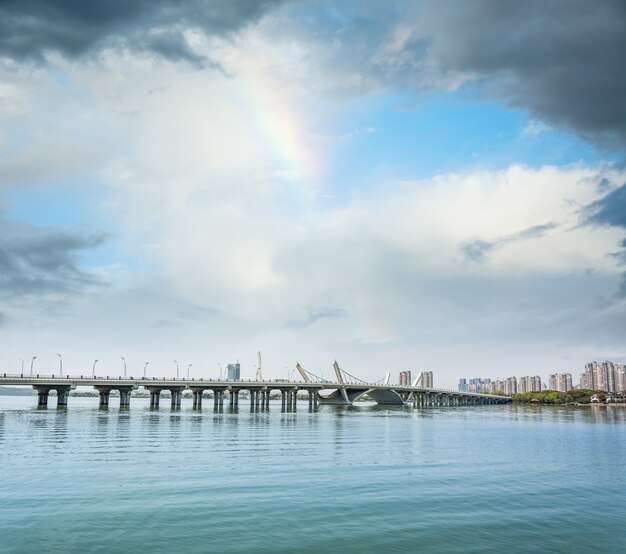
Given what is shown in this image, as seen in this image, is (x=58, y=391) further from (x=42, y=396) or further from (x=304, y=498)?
(x=304, y=498)

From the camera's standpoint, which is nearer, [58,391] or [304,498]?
[304,498]

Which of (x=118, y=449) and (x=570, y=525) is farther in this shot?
(x=118, y=449)

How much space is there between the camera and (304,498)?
120ft

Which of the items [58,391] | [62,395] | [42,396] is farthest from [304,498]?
[42,396]

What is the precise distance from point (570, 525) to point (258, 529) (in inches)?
729

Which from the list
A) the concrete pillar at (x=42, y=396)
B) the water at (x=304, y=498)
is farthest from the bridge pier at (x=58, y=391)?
the water at (x=304, y=498)

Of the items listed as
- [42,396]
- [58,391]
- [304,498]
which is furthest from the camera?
[42,396]

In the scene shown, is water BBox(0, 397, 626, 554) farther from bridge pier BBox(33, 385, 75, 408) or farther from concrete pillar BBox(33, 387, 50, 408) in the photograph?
concrete pillar BBox(33, 387, 50, 408)

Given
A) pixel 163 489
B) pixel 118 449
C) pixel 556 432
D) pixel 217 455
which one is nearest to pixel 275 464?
pixel 217 455

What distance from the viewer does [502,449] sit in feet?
229

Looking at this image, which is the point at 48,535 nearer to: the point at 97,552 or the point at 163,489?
the point at 97,552

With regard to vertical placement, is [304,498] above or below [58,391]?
below

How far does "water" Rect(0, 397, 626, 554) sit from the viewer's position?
27.1 m

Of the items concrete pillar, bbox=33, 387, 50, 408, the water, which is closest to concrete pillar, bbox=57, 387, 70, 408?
concrete pillar, bbox=33, 387, 50, 408
